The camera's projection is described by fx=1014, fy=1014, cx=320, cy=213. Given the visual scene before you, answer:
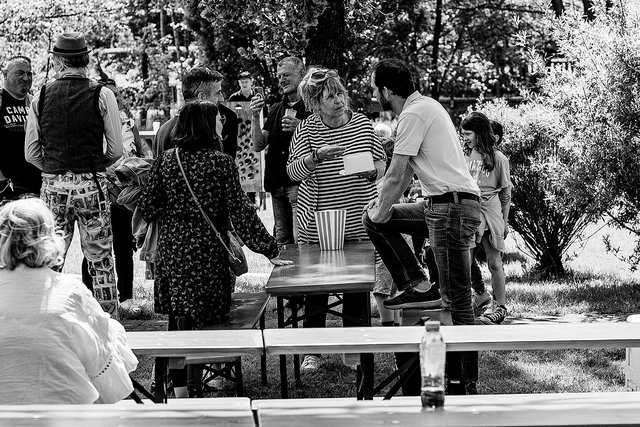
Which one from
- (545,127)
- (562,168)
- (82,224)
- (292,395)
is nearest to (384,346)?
(292,395)

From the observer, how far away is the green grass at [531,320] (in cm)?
638

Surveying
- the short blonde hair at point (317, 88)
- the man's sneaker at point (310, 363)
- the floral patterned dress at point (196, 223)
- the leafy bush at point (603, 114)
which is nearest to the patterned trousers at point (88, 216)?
the floral patterned dress at point (196, 223)

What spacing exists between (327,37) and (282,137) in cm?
227

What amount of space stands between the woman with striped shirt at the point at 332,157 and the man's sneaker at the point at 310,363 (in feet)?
1.45

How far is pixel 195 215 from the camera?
5.48 metres

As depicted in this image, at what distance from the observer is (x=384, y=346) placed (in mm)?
4426

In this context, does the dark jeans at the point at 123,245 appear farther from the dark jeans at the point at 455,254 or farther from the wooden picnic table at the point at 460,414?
the wooden picnic table at the point at 460,414

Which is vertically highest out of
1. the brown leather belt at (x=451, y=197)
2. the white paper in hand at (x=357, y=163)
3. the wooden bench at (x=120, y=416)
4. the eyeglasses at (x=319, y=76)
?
the eyeglasses at (x=319, y=76)

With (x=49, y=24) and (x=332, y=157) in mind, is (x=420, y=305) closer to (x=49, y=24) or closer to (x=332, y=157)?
(x=332, y=157)

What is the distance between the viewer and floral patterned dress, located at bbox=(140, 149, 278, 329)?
5.46m

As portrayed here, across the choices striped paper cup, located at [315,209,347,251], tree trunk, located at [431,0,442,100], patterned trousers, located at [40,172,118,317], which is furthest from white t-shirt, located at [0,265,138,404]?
tree trunk, located at [431,0,442,100]

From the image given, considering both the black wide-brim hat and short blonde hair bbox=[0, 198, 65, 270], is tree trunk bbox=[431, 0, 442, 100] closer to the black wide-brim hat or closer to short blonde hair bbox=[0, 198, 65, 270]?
the black wide-brim hat

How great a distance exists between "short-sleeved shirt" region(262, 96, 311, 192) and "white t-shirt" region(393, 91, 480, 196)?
7.68 ft

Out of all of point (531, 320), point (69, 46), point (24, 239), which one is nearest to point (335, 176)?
point (69, 46)
